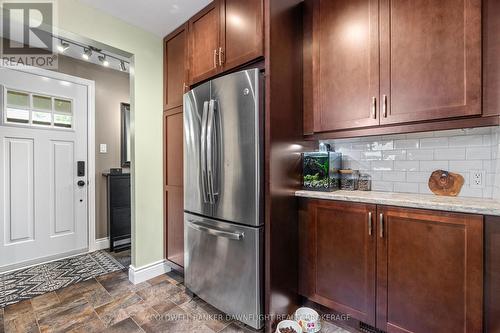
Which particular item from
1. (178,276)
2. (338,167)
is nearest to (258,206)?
(338,167)

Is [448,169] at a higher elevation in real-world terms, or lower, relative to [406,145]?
lower

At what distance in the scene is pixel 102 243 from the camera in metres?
3.27

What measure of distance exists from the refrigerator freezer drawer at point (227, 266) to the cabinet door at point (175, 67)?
4.06 ft

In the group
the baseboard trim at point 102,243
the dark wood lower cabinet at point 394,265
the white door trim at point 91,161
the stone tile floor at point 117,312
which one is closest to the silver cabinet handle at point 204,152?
the dark wood lower cabinet at point 394,265

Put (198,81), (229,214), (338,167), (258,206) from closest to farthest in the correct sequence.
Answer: (258,206)
(229,214)
(338,167)
(198,81)

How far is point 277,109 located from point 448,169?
1.25 meters

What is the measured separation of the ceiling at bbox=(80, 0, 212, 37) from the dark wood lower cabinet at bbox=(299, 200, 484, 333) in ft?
6.55

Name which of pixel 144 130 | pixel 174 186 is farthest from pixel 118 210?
pixel 144 130

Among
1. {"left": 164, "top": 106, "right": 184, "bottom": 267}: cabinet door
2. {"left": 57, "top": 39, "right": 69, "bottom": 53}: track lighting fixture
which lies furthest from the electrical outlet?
{"left": 57, "top": 39, "right": 69, "bottom": 53}: track lighting fixture

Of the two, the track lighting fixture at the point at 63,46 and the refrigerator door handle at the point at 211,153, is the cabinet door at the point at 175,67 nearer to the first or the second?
the refrigerator door handle at the point at 211,153

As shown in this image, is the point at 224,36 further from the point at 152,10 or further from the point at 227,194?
the point at 227,194

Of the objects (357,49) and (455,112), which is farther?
(357,49)

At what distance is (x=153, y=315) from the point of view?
1839 millimetres

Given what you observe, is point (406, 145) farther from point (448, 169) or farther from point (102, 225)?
point (102, 225)
